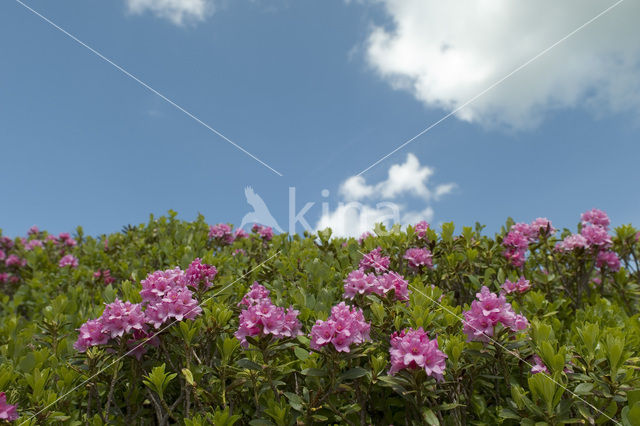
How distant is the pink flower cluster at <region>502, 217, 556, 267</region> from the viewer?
5.39m

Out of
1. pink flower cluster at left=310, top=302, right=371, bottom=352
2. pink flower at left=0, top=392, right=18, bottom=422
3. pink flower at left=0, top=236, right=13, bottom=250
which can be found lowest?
pink flower at left=0, top=392, right=18, bottom=422

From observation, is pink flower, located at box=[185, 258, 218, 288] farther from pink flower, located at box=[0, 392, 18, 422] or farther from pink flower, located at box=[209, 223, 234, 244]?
pink flower, located at box=[209, 223, 234, 244]

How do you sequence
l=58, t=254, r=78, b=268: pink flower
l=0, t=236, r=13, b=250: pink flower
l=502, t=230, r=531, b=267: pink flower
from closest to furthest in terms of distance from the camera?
l=502, t=230, r=531, b=267: pink flower
l=58, t=254, r=78, b=268: pink flower
l=0, t=236, r=13, b=250: pink flower

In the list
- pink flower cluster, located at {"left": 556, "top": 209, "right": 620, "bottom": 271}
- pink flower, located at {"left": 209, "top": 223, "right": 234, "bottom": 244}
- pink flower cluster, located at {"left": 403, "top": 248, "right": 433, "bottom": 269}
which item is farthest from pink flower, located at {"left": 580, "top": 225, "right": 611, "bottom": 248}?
pink flower, located at {"left": 209, "top": 223, "right": 234, "bottom": 244}

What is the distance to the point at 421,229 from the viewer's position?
516 centimetres

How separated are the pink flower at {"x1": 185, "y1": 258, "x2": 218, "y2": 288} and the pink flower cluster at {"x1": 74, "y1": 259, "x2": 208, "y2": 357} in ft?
1.33

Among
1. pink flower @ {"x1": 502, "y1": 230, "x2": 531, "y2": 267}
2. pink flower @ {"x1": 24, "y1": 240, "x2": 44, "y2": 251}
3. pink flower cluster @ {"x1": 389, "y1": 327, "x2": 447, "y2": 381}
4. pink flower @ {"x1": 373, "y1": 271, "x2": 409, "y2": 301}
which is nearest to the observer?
pink flower cluster @ {"x1": 389, "y1": 327, "x2": 447, "y2": 381}

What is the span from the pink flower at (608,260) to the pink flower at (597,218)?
0.37 metres

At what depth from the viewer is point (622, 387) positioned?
2783 mm

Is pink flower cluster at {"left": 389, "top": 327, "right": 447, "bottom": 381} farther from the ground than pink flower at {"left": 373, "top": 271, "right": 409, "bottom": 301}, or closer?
closer

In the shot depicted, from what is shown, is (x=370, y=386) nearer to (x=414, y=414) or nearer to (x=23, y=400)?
(x=414, y=414)

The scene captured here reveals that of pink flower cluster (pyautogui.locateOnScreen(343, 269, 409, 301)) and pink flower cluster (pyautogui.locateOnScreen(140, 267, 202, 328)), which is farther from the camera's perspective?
pink flower cluster (pyautogui.locateOnScreen(343, 269, 409, 301))

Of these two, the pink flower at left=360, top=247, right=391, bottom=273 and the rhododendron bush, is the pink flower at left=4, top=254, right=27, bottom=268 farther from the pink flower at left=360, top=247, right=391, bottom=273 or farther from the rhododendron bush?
the pink flower at left=360, top=247, right=391, bottom=273

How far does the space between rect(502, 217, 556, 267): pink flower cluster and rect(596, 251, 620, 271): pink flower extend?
2.09 feet
